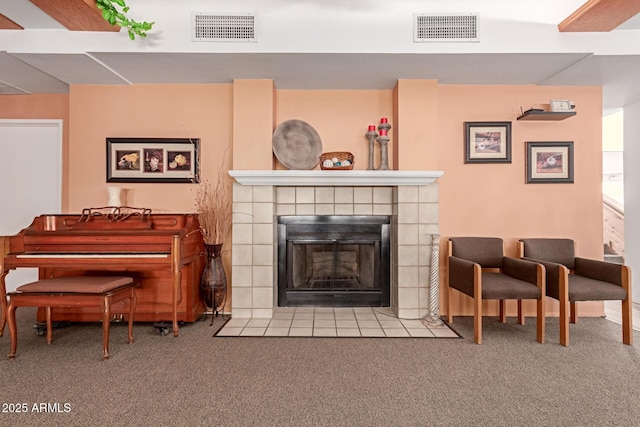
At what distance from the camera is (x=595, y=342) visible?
2.71 metres

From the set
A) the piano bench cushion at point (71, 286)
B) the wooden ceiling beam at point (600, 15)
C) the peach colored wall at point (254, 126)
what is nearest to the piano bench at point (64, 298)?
the piano bench cushion at point (71, 286)

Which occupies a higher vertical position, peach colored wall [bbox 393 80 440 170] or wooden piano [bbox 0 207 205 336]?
peach colored wall [bbox 393 80 440 170]

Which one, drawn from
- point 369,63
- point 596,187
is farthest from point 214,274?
point 596,187

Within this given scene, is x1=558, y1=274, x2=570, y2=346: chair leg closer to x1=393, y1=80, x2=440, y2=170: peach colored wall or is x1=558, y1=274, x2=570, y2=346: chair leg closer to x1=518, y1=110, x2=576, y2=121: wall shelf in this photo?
x1=393, y1=80, x2=440, y2=170: peach colored wall

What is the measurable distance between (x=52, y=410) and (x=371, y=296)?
261 centimetres

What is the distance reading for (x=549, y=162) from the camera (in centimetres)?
348

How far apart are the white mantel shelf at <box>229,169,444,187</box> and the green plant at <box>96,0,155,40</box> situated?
1.26 meters

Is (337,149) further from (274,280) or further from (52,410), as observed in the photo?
(52,410)

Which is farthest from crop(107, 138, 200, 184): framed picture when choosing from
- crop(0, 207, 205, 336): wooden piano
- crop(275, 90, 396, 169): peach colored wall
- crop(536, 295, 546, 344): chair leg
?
crop(536, 295, 546, 344): chair leg

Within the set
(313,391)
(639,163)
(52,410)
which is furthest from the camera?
(639,163)

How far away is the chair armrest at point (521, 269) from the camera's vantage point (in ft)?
9.04

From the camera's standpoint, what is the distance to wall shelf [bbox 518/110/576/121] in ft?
10.6

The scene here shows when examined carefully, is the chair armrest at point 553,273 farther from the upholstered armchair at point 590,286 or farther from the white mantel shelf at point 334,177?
the white mantel shelf at point 334,177

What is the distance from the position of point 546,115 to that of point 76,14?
400 centimetres
